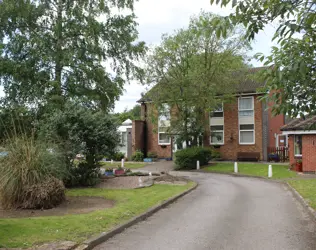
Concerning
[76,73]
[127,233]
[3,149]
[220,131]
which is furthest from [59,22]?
[220,131]

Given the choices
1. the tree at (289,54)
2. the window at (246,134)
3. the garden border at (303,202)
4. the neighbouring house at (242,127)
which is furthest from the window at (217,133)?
the tree at (289,54)

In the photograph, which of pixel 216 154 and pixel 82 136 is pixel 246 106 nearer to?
pixel 216 154

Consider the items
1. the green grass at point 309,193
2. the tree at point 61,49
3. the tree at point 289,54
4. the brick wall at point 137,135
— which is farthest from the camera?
the brick wall at point 137,135

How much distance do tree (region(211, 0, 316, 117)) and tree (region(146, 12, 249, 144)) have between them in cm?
2260

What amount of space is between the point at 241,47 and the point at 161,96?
24.7 feet

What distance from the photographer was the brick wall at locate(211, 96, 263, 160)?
3359 cm

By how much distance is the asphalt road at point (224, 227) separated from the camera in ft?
23.8

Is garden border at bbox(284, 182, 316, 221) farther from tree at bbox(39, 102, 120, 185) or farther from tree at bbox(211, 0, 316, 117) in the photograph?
tree at bbox(39, 102, 120, 185)

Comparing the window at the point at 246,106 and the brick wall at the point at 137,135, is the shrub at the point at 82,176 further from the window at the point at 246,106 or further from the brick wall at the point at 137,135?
the brick wall at the point at 137,135

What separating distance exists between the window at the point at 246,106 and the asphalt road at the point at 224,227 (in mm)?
20867

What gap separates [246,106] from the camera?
34.3m

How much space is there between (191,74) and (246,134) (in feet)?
28.3

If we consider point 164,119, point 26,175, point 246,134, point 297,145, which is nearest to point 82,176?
point 26,175

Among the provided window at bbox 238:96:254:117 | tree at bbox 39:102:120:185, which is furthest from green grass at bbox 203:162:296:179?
tree at bbox 39:102:120:185
